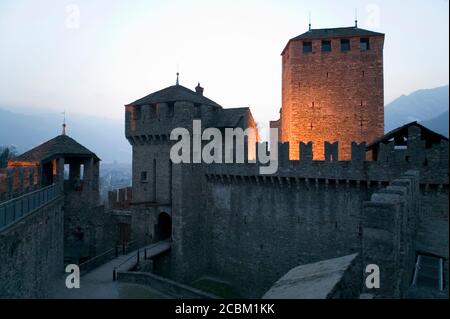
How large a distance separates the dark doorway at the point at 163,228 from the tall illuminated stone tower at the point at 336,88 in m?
9.69

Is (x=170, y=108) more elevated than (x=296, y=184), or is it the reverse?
(x=170, y=108)

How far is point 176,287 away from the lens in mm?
15242

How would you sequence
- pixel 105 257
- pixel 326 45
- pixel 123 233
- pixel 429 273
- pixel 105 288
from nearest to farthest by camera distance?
pixel 429 273, pixel 105 288, pixel 105 257, pixel 326 45, pixel 123 233

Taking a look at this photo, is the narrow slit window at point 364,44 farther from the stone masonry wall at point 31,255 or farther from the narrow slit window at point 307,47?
the stone masonry wall at point 31,255

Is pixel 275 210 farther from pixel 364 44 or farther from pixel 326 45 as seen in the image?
pixel 364 44

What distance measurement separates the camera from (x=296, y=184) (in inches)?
651

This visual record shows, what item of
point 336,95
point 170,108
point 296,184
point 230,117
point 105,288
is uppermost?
point 336,95

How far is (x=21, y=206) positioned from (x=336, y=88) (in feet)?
65.7

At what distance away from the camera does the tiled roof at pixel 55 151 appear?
20188 mm

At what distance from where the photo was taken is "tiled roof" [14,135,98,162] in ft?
66.2

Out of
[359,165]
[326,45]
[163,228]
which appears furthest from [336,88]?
[163,228]

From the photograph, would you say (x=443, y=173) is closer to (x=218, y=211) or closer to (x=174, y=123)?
(x=218, y=211)

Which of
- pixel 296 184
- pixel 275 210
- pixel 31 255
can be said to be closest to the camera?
pixel 31 255
